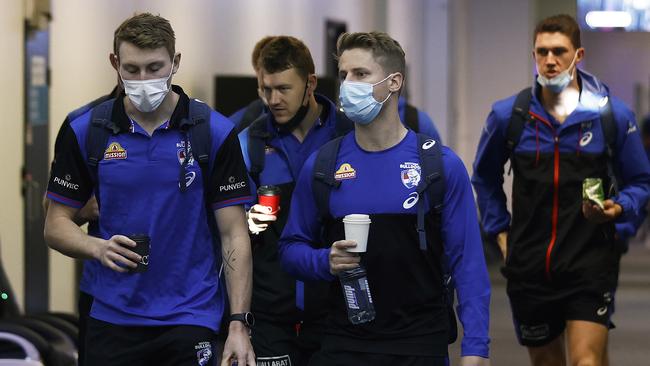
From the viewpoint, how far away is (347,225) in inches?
180

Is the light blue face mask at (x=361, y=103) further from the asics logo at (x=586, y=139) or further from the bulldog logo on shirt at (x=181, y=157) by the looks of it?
the asics logo at (x=586, y=139)

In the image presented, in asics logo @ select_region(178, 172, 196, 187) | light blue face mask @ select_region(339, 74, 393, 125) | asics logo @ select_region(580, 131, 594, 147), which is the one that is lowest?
asics logo @ select_region(580, 131, 594, 147)

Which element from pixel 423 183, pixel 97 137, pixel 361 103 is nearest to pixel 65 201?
pixel 97 137

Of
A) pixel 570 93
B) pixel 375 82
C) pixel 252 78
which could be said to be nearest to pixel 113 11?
pixel 252 78

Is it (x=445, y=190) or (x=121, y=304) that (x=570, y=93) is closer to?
(x=445, y=190)

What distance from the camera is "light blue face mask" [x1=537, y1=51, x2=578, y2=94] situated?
6.95 meters

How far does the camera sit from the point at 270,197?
5793 millimetres

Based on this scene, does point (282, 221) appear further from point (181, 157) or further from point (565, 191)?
point (565, 191)

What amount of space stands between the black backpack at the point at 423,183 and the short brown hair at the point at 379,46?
273 millimetres

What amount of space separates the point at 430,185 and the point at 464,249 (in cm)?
24

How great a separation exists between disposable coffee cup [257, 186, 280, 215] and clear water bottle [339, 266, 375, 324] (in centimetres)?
110

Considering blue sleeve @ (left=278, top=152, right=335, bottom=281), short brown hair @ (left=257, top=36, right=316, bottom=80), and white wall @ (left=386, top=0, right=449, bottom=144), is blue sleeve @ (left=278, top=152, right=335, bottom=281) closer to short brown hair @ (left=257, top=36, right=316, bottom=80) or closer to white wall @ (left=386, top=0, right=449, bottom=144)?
short brown hair @ (left=257, top=36, right=316, bottom=80)

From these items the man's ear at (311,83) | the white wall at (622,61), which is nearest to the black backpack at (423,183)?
the man's ear at (311,83)

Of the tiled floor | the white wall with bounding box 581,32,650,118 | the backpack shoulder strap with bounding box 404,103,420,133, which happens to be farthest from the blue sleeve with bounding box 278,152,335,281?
the white wall with bounding box 581,32,650,118
